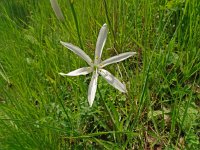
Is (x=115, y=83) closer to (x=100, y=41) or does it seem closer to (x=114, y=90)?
(x=100, y=41)

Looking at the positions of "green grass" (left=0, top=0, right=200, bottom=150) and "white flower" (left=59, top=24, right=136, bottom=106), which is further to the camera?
"green grass" (left=0, top=0, right=200, bottom=150)

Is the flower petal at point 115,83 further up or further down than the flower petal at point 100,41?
further down

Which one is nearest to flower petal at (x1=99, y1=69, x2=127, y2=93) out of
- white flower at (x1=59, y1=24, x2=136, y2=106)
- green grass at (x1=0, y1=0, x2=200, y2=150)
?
white flower at (x1=59, y1=24, x2=136, y2=106)

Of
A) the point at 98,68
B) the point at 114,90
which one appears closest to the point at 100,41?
the point at 98,68

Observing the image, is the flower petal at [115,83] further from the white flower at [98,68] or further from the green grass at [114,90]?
the green grass at [114,90]

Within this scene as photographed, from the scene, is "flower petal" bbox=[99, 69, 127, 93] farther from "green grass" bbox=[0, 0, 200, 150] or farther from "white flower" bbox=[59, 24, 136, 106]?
"green grass" bbox=[0, 0, 200, 150]

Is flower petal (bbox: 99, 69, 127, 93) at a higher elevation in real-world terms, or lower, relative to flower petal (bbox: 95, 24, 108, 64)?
lower

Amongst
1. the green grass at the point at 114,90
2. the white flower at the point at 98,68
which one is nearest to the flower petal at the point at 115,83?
the white flower at the point at 98,68

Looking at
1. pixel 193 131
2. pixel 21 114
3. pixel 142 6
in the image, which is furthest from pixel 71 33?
pixel 193 131

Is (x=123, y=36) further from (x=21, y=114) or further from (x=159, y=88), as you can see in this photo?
(x=21, y=114)
